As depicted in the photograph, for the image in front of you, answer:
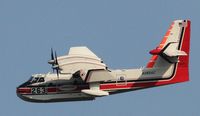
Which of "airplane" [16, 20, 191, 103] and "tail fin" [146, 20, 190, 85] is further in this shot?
"tail fin" [146, 20, 190, 85]

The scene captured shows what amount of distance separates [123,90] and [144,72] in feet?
8.52

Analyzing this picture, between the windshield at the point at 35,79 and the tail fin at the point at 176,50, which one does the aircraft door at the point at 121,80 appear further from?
the windshield at the point at 35,79

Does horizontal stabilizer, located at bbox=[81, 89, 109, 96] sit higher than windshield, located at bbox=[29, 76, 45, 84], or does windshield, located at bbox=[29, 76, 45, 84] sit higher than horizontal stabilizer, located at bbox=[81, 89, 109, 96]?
windshield, located at bbox=[29, 76, 45, 84]

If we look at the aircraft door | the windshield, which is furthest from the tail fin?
the windshield

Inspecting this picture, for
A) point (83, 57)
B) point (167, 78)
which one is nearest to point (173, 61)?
point (167, 78)

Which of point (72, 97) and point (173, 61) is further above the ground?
point (173, 61)

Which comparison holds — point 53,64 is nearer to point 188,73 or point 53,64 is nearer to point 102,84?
point 102,84

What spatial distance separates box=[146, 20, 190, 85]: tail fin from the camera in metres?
42.5

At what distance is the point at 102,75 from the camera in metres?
39.0

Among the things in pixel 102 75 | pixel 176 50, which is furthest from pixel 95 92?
pixel 176 50

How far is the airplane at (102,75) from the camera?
3962 cm

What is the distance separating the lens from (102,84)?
41.5 metres

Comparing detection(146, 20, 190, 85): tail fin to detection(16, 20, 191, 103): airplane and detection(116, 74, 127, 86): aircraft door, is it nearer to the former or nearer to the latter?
detection(16, 20, 191, 103): airplane

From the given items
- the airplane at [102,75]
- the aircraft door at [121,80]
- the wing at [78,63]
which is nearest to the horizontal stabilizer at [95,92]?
the airplane at [102,75]
